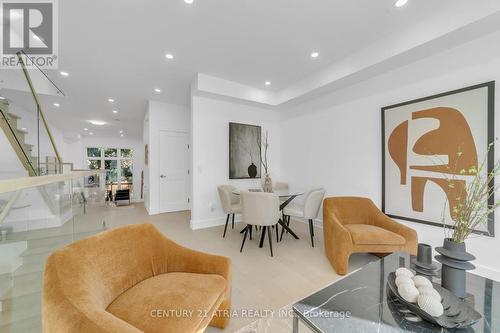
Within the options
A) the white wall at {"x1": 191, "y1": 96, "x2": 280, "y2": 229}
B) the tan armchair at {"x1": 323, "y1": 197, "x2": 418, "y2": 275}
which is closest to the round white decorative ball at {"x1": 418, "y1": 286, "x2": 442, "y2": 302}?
the tan armchair at {"x1": 323, "y1": 197, "x2": 418, "y2": 275}

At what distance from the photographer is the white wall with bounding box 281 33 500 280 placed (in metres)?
2.11

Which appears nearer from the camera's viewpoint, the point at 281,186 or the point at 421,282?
the point at 421,282

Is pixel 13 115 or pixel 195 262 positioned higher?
pixel 13 115

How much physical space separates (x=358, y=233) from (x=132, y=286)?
2.19m

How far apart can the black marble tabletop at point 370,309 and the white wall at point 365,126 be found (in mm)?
1465

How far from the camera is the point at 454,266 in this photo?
3.69 feet

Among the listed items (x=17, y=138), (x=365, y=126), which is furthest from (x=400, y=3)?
(x=17, y=138)

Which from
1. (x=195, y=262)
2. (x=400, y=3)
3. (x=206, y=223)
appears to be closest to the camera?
(x=195, y=262)

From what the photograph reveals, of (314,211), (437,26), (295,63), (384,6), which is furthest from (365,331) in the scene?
(295,63)

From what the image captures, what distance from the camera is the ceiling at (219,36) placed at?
2.03 m

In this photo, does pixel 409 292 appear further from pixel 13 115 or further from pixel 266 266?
pixel 13 115

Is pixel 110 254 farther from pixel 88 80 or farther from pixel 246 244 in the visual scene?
pixel 88 80

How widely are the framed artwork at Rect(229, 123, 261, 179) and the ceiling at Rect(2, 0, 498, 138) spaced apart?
3.07ft

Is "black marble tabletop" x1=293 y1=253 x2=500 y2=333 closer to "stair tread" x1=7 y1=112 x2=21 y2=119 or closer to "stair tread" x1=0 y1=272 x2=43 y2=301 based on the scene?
"stair tread" x1=0 y1=272 x2=43 y2=301
